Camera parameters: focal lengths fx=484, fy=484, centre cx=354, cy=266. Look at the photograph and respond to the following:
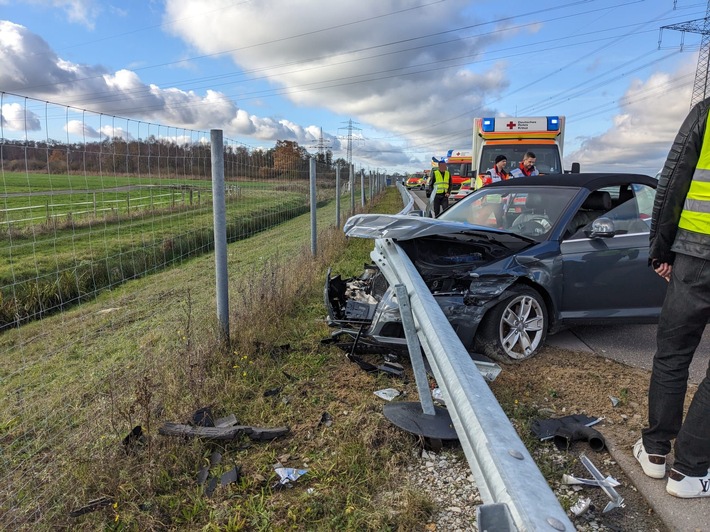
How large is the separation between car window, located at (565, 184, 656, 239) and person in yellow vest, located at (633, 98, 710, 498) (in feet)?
6.32

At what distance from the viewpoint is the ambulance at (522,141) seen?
1131 cm

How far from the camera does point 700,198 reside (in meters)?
2.40

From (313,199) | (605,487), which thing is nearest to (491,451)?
(605,487)

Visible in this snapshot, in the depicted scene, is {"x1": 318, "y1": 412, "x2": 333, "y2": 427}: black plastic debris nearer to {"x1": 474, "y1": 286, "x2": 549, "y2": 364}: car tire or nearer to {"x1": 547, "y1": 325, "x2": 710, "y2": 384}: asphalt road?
{"x1": 474, "y1": 286, "x2": 549, "y2": 364}: car tire

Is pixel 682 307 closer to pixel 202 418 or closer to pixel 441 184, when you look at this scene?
pixel 202 418

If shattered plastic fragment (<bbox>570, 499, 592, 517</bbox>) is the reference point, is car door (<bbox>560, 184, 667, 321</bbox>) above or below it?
above

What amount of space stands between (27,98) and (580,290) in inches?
171

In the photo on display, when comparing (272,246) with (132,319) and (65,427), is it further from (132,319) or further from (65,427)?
(65,427)

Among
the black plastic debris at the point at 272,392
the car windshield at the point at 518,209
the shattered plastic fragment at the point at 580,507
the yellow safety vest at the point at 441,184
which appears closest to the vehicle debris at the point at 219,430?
the black plastic debris at the point at 272,392

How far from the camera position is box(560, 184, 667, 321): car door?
433 centimetres

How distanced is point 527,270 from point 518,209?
1080 mm

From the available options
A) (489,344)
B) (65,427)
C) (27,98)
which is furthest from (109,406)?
(489,344)

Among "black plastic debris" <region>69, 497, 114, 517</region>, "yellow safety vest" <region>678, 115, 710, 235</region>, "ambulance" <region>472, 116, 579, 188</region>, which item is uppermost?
"ambulance" <region>472, 116, 579, 188</region>

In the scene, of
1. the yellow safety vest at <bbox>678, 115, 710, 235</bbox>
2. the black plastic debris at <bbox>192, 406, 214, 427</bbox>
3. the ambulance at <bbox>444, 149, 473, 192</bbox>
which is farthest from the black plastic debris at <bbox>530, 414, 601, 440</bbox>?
the ambulance at <bbox>444, 149, 473, 192</bbox>
